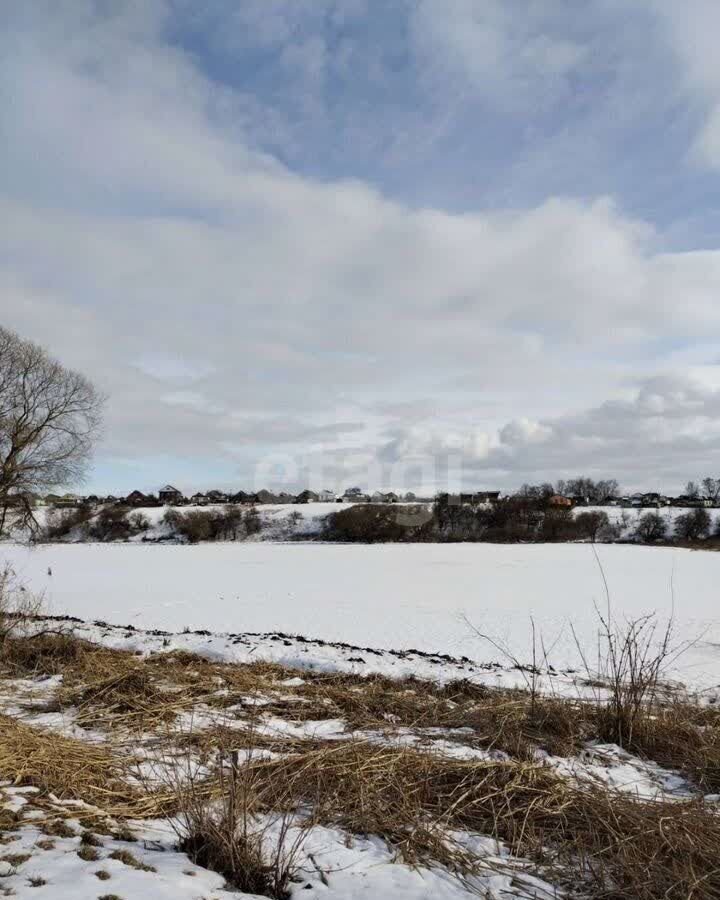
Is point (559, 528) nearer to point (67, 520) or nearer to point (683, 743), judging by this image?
point (67, 520)

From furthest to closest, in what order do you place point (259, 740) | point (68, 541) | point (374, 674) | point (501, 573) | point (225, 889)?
1. point (68, 541)
2. point (501, 573)
3. point (374, 674)
4. point (259, 740)
5. point (225, 889)

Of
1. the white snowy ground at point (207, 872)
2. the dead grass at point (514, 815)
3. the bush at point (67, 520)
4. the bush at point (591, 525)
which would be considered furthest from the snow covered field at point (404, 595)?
the bush at point (67, 520)

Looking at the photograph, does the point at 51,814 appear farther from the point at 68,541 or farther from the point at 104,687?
the point at 68,541

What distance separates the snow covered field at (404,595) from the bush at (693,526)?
24602 millimetres

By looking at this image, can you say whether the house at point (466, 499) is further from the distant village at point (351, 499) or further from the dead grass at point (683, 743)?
the dead grass at point (683, 743)

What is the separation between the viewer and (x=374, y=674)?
27.1ft

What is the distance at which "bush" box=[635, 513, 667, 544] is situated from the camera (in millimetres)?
76500

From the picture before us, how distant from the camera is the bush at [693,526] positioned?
246ft

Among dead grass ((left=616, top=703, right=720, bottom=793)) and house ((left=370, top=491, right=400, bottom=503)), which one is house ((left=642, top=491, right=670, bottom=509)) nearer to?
house ((left=370, top=491, right=400, bottom=503))

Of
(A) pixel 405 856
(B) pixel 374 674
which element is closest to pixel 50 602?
(B) pixel 374 674

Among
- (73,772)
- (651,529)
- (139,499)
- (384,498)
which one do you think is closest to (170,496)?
(139,499)

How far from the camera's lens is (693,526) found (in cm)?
7550

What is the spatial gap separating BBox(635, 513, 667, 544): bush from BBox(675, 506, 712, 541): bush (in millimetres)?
1734

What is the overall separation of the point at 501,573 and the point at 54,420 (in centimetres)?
2661
